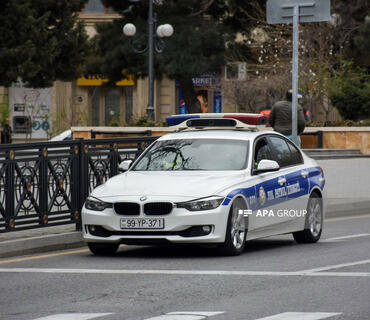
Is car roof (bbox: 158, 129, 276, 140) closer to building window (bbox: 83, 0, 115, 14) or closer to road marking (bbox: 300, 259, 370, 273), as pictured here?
A: road marking (bbox: 300, 259, 370, 273)

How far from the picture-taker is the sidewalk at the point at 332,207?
12289mm

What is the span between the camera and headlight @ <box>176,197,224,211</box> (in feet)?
37.1

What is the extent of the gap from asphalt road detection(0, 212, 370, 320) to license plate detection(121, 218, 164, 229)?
0.36 meters

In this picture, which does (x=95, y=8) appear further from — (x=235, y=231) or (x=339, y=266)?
(x=339, y=266)

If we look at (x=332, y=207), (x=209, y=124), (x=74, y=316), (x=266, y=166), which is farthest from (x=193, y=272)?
(x=332, y=207)

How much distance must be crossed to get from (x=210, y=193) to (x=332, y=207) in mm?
6806

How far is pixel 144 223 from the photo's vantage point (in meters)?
11.4

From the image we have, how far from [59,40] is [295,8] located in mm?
24306

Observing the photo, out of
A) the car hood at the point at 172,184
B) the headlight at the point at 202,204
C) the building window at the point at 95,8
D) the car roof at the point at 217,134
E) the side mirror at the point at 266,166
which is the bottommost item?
the headlight at the point at 202,204

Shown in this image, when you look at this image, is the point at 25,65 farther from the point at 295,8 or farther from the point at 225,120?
the point at 225,120

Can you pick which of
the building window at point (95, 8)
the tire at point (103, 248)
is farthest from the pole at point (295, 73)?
the building window at point (95, 8)

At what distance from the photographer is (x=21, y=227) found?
12.6 m

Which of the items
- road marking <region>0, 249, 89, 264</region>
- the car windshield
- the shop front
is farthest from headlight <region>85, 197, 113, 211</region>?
the shop front

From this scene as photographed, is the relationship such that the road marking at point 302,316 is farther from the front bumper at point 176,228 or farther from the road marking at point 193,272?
the front bumper at point 176,228
